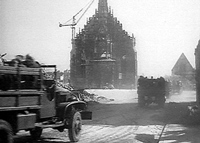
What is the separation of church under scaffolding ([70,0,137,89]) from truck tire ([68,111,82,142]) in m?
41.2

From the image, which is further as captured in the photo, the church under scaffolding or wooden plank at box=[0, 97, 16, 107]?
the church under scaffolding

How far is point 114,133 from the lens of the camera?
30.2ft

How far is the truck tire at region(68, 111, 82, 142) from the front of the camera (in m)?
7.55

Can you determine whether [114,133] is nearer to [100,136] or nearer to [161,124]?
[100,136]

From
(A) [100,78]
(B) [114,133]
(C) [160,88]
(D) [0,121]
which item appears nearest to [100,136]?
(B) [114,133]

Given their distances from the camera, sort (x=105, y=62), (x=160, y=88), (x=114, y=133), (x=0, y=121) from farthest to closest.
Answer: (x=105, y=62)
(x=160, y=88)
(x=114, y=133)
(x=0, y=121)

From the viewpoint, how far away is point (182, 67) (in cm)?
6875

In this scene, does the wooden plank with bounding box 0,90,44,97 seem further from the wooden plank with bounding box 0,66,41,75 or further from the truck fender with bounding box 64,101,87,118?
the truck fender with bounding box 64,101,87,118

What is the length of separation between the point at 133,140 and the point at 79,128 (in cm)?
175

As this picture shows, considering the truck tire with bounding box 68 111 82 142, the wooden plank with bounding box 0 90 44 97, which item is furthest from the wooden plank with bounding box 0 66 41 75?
the truck tire with bounding box 68 111 82 142

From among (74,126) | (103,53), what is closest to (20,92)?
(74,126)

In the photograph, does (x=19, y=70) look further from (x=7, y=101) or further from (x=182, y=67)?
(x=182, y=67)

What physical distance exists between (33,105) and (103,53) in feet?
151

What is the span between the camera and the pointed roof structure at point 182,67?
67625mm
